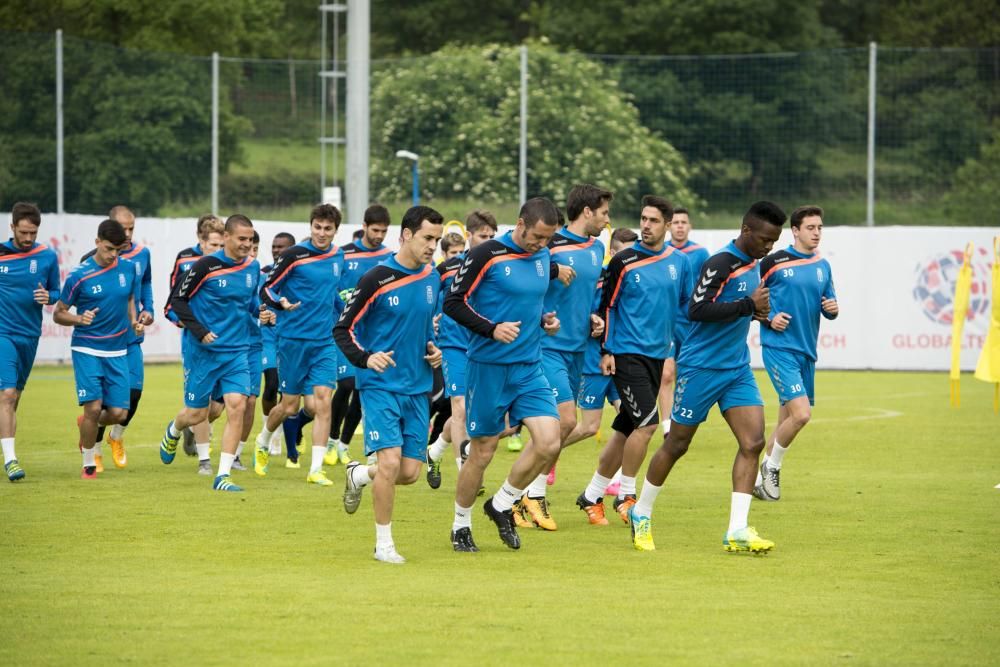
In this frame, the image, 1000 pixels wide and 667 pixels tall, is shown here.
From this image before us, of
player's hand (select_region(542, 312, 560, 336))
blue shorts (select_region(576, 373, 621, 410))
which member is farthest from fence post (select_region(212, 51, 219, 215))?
player's hand (select_region(542, 312, 560, 336))

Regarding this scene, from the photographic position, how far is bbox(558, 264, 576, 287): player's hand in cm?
1134

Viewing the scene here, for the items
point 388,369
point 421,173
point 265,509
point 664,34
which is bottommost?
point 265,509

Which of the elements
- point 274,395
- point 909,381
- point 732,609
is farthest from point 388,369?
point 909,381

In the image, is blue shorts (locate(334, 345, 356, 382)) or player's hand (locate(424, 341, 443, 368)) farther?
blue shorts (locate(334, 345, 356, 382))

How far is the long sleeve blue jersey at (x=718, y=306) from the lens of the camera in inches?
403

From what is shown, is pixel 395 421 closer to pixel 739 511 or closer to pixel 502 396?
pixel 502 396

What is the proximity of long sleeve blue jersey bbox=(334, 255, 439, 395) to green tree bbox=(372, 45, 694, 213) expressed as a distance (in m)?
21.9

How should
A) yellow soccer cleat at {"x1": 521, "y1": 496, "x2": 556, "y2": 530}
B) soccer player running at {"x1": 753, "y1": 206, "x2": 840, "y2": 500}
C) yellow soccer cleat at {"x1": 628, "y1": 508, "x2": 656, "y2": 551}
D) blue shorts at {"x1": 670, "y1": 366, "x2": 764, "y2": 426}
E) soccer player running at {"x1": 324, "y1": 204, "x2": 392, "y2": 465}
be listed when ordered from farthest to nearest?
soccer player running at {"x1": 324, "y1": 204, "x2": 392, "y2": 465} → soccer player running at {"x1": 753, "y1": 206, "x2": 840, "y2": 500} → yellow soccer cleat at {"x1": 521, "y1": 496, "x2": 556, "y2": 530} → yellow soccer cleat at {"x1": 628, "y1": 508, "x2": 656, "y2": 551} → blue shorts at {"x1": 670, "y1": 366, "x2": 764, "y2": 426}

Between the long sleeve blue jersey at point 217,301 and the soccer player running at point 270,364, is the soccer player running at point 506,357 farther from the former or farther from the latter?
the soccer player running at point 270,364

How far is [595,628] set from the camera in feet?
25.7

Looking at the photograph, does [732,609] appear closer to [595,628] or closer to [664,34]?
[595,628]

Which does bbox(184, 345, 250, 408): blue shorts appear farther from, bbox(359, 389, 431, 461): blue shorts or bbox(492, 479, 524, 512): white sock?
bbox(359, 389, 431, 461): blue shorts

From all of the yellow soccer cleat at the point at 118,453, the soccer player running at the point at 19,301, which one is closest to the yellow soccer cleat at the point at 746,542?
the soccer player running at the point at 19,301

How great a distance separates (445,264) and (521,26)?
1838 inches
